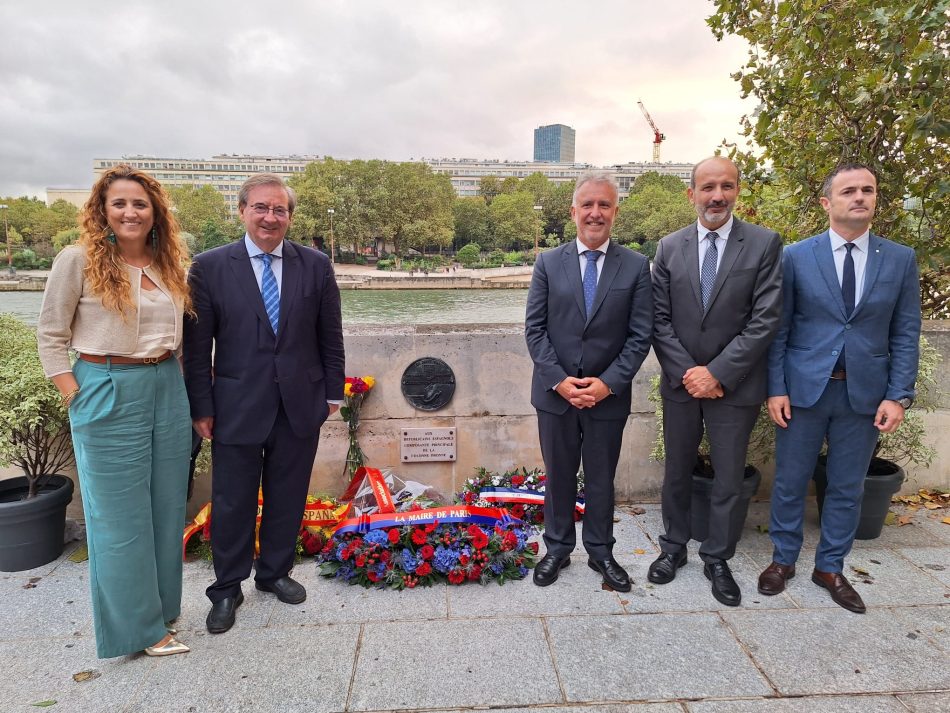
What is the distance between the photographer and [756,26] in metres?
4.04

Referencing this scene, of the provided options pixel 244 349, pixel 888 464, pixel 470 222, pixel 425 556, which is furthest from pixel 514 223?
pixel 244 349

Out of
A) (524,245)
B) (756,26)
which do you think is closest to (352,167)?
(524,245)

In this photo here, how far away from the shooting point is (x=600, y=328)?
9.12ft

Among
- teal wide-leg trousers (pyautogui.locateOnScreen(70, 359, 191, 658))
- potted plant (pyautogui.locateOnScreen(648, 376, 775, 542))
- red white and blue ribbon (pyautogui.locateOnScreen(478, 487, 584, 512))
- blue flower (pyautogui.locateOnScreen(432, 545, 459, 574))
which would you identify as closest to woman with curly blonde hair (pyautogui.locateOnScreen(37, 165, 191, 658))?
teal wide-leg trousers (pyautogui.locateOnScreen(70, 359, 191, 658))

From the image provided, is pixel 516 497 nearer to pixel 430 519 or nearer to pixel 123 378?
pixel 430 519

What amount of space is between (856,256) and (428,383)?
8.39 feet

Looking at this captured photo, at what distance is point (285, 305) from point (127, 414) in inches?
30.1

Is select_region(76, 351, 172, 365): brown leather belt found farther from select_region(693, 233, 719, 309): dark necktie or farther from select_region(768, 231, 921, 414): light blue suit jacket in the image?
select_region(768, 231, 921, 414): light blue suit jacket

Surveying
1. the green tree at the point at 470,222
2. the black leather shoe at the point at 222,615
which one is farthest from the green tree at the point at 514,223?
the black leather shoe at the point at 222,615

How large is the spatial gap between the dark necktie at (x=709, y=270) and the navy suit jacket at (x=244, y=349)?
1.87m

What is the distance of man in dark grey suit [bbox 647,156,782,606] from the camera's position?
8.77ft

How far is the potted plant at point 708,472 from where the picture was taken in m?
3.22

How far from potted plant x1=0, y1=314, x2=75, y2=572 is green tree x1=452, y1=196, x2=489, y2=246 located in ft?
243

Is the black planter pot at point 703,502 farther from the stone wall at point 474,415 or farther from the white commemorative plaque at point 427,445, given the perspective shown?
the white commemorative plaque at point 427,445
